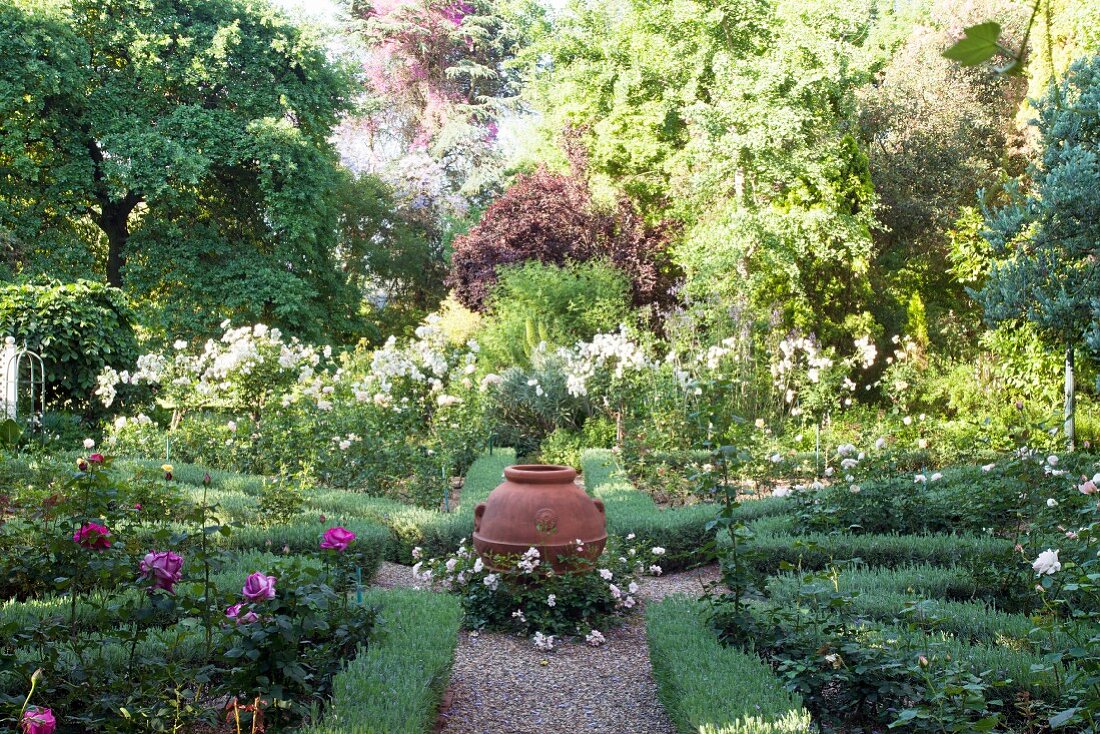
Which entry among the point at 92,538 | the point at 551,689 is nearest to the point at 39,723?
the point at 92,538

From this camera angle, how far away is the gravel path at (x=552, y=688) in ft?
11.3

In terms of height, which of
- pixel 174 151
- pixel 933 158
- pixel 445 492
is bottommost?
pixel 445 492

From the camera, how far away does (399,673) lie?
122 inches

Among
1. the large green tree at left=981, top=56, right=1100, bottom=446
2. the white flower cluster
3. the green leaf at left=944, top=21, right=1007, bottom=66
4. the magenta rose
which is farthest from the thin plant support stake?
the green leaf at left=944, top=21, right=1007, bottom=66

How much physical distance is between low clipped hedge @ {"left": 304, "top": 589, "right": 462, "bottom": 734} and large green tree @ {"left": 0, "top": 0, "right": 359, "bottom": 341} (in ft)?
36.1

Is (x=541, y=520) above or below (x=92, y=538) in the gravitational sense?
below

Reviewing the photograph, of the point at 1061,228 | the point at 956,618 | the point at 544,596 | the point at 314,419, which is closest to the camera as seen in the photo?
the point at 956,618

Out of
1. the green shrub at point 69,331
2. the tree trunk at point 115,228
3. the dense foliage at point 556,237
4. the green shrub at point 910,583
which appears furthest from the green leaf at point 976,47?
the tree trunk at point 115,228

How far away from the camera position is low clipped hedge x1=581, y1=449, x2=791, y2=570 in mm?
5801

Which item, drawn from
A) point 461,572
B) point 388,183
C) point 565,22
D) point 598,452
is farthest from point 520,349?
point 388,183

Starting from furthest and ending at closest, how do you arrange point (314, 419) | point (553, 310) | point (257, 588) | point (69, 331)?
point (553, 310)
point (69, 331)
point (314, 419)
point (257, 588)

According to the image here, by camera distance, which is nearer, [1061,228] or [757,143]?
Result: [1061,228]

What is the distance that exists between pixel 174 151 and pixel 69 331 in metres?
5.29

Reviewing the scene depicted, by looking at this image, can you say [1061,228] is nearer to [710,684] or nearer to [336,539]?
[710,684]
